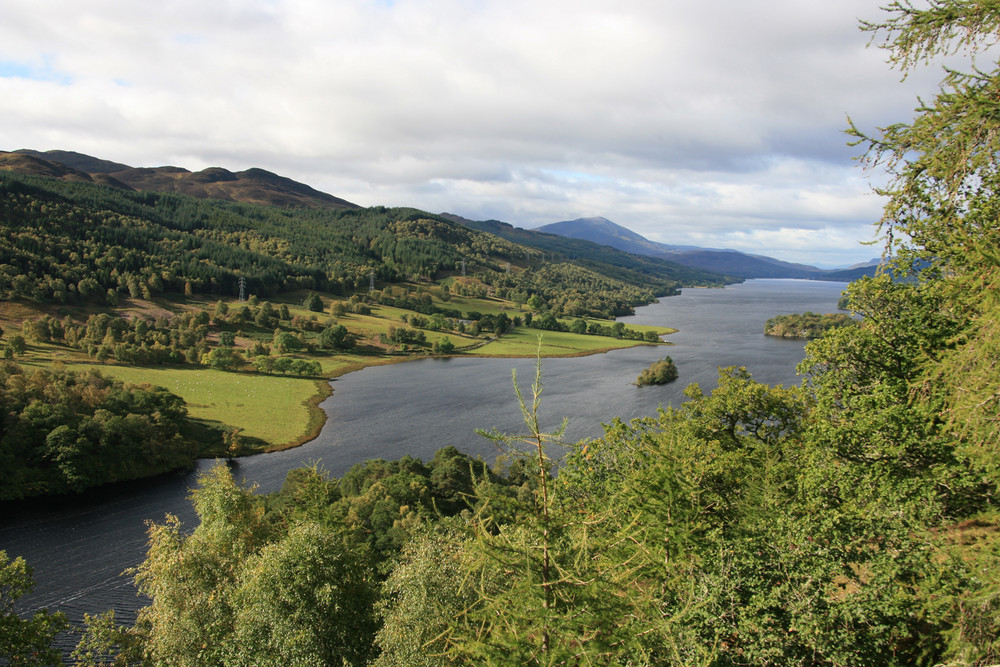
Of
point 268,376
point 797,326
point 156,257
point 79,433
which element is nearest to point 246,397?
point 268,376

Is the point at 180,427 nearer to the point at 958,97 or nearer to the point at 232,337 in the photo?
the point at 232,337

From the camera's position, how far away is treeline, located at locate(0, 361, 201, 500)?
42.8m

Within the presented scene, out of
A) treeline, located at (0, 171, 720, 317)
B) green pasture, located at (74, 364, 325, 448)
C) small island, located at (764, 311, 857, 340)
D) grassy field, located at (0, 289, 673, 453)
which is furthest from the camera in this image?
small island, located at (764, 311, 857, 340)

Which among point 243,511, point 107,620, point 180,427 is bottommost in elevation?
point 180,427

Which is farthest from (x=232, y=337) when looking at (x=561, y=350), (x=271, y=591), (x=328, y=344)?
(x=271, y=591)

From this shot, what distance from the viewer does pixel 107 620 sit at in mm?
17578

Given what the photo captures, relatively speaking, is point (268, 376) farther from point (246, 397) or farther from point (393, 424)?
point (393, 424)

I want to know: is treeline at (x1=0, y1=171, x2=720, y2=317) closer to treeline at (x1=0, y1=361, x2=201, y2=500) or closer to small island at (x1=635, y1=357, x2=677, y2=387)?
treeline at (x1=0, y1=361, x2=201, y2=500)

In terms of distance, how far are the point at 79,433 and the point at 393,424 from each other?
94.9ft

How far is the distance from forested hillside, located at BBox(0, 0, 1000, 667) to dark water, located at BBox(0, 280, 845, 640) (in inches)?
683

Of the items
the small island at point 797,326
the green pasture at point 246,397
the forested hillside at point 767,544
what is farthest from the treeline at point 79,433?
the small island at point 797,326

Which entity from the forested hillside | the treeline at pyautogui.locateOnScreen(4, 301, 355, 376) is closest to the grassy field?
the treeline at pyautogui.locateOnScreen(4, 301, 355, 376)

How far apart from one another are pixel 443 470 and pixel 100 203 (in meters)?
164

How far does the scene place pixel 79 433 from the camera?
4528 cm
